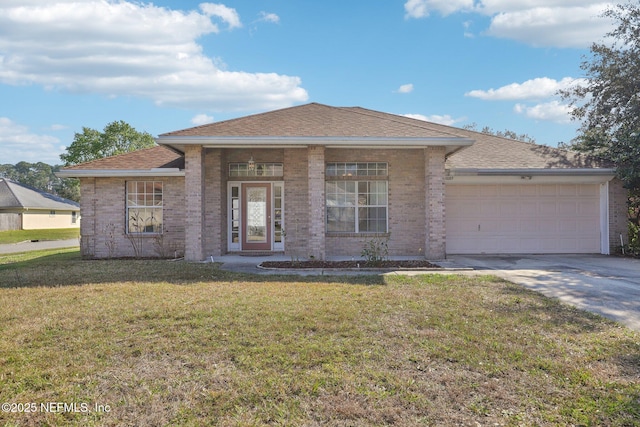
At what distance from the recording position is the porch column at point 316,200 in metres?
11.2

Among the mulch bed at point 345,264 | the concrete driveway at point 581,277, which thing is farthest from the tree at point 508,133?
the mulch bed at point 345,264

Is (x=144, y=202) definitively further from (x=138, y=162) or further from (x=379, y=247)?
(x=379, y=247)

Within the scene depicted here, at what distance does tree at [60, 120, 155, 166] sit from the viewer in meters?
42.4

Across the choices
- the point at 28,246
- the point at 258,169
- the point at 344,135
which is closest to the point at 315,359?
the point at 344,135

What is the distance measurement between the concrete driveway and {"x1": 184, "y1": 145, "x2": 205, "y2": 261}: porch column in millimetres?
7004

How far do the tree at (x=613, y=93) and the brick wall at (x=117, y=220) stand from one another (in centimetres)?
1392

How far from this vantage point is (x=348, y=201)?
12.7m

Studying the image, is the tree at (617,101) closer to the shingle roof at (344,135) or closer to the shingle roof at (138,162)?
the shingle roof at (344,135)

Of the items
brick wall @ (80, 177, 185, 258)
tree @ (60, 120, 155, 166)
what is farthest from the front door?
tree @ (60, 120, 155, 166)

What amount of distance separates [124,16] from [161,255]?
6788 millimetres

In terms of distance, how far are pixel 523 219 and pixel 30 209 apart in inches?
1528

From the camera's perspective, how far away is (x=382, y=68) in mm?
17297

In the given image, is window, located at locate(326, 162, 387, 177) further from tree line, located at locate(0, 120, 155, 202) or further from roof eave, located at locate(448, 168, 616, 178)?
tree line, located at locate(0, 120, 155, 202)

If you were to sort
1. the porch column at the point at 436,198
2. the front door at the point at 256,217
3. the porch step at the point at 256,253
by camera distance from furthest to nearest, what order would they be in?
the front door at the point at 256,217, the porch step at the point at 256,253, the porch column at the point at 436,198
